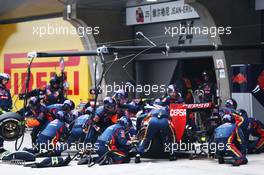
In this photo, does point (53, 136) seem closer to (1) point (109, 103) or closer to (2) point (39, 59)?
(1) point (109, 103)

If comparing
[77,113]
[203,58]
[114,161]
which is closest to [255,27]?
[203,58]

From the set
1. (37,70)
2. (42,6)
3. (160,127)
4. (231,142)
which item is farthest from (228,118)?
(37,70)

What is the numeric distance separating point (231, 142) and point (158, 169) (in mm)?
1577

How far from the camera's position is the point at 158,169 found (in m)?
13.4

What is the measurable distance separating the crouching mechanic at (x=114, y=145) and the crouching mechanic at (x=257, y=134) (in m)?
2.89

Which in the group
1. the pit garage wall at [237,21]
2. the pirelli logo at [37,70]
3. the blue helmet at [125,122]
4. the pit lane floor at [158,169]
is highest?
the pit garage wall at [237,21]

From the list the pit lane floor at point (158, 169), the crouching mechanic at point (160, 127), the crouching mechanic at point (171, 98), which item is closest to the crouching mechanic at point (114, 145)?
the pit lane floor at point (158, 169)

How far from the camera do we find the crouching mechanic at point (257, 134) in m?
15.5

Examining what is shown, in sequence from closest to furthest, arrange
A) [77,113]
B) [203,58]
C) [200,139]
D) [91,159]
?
[91,159] < [200,139] < [77,113] < [203,58]

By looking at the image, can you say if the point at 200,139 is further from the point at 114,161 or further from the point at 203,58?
the point at 203,58

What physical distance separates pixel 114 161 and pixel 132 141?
0.67 metres

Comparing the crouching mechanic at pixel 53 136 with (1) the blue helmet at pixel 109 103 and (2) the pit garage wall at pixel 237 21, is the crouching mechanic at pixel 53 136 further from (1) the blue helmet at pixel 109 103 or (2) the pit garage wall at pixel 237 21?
(2) the pit garage wall at pixel 237 21

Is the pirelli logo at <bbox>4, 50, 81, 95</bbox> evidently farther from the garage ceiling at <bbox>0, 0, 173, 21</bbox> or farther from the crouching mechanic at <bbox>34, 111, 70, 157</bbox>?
the crouching mechanic at <bbox>34, 111, 70, 157</bbox>

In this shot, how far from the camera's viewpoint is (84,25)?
933 inches
